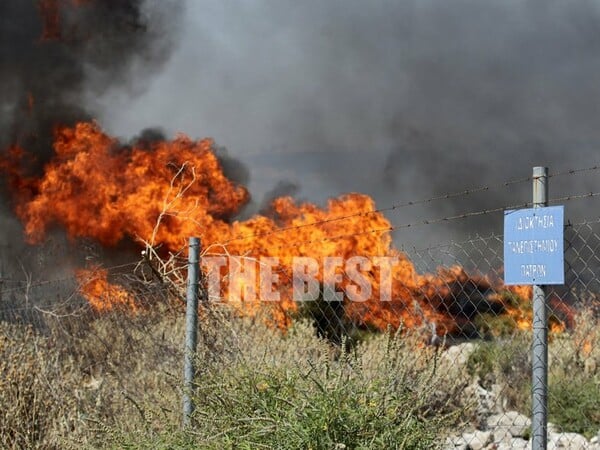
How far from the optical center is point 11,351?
22.2 feet

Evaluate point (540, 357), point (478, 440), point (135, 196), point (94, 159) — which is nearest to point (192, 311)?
point (540, 357)

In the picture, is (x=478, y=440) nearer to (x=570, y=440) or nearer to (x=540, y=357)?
(x=570, y=440)

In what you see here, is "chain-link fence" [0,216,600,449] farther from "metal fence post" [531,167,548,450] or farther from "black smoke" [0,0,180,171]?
"black smoke" [0,0,180,171]

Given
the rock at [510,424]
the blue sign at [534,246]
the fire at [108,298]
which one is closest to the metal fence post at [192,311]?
the blue sign at [534,246]

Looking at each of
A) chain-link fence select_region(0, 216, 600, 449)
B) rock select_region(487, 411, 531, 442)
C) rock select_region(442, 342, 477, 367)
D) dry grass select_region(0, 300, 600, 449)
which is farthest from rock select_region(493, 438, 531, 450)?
rock select_region(442, 342, 477, 367)

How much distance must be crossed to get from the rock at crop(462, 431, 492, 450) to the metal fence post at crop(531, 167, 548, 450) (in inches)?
155

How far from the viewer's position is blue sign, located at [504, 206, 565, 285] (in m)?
3.95

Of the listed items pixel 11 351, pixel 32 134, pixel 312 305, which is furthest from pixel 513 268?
pixel 32 134

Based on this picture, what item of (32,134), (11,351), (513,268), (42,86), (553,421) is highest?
(42,86)

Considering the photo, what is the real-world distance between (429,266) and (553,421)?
412cm

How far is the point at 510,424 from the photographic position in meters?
8.62

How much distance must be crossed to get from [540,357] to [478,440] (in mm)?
4139

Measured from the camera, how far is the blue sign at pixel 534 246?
3.95 metres

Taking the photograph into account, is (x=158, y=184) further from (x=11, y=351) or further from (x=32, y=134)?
(x=11, y=351)
